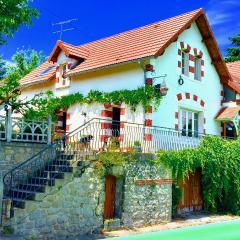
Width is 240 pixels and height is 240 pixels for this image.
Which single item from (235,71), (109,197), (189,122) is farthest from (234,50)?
(109,197)

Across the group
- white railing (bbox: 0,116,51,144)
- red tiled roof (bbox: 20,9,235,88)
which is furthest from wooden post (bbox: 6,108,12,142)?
red tiled roof (bbox: 20,9,235,88)

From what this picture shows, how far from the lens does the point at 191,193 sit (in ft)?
60.4

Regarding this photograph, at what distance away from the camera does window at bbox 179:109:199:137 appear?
20578 mm

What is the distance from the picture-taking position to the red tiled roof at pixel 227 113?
22.0 m

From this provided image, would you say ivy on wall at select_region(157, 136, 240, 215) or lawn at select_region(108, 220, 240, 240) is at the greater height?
ivy on wall at select_region(157, 136, 240, 215)

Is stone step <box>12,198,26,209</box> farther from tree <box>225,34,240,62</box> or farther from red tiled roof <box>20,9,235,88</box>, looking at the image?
tree <box>225,34,240,62</box>

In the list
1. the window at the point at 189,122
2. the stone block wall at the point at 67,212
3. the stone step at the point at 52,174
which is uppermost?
the window at the point at 189,122

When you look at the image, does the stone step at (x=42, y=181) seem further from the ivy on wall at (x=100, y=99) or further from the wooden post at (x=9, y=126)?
the ivy on wall at (x=100, y=99)

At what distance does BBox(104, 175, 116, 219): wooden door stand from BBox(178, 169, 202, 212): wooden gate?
4240 mm

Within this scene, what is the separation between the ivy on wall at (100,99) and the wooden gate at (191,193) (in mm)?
3537

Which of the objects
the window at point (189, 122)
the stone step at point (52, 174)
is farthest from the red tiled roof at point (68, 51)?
the stone step at point (52, 174)

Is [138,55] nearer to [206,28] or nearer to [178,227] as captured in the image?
[206,28]

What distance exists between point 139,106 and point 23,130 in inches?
238

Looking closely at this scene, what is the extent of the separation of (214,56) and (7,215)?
14.8 m
